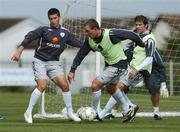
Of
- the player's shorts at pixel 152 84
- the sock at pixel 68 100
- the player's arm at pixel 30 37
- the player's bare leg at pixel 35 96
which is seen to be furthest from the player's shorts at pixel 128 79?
the player's arm at pixel 30 37

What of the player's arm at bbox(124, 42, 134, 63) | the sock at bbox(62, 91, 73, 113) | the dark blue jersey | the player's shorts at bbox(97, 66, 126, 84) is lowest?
the sock at bbox(62, 91, 73, 113)

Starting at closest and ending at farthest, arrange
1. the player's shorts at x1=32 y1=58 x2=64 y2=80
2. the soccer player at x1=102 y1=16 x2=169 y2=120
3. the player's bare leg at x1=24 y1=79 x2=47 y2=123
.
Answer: the player's bare leg at x1=24 y1=79 x2=47 y2=123 → the player's shorts at x1=32 y1=58 x2=64 y2=80 → the soccer player at x1=102 y1=16 x2=169 y2=120

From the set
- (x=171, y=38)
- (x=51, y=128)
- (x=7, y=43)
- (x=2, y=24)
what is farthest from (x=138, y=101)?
(x=2, y=24)

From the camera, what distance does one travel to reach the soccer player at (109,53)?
45.2 feet

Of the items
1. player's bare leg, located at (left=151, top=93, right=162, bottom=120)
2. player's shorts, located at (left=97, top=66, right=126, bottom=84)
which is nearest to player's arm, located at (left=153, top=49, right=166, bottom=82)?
player's bare leg, located at (left=151, top=93, right=162, bottom=120)

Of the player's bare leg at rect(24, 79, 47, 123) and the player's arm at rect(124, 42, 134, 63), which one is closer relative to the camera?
the player's bare leg at rect(24, 79, 47, 123)

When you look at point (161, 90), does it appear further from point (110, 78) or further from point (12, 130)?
point (12, 130)

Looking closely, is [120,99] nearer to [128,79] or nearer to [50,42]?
[128,79]

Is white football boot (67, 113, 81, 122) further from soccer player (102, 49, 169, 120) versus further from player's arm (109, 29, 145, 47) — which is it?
player's arm (109, 29, 145, 47)

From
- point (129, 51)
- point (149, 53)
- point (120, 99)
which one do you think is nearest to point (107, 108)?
point (120, 99)

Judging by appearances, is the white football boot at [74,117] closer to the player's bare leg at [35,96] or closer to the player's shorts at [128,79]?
the player's bare leg at [35,96]

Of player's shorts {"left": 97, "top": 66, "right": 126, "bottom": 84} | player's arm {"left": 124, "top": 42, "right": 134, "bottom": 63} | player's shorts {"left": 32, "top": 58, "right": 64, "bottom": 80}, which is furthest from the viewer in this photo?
player's arm {"left": 124, "top": 42, "right": 134, "bottom": 63}

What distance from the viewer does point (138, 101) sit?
2345 cm

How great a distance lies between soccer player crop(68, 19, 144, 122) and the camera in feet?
45.2
